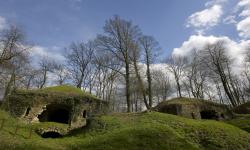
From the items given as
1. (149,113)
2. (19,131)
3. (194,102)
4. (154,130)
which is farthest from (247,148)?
(19,131)

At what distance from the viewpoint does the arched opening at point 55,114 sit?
2814cm

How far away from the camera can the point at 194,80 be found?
45.6m

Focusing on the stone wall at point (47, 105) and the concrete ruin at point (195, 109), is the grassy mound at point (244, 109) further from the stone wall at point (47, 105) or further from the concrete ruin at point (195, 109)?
the stone wall at point (47, 105)

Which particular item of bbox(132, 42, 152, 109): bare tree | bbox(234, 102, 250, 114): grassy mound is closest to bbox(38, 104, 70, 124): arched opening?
bbox(132, 42, 152, 109): bare tree

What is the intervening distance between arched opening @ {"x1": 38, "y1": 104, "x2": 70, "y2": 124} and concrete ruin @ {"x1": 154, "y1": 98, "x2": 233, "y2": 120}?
1104 centimetres

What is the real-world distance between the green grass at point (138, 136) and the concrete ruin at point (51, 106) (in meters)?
1.96

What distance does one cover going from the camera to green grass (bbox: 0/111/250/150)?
16.7 meters

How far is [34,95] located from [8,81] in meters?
7.54

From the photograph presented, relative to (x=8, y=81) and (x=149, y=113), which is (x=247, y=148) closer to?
(x=149, y=113)

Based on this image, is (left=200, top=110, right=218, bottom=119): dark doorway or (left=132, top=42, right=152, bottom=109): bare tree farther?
(left=132, top=42, right=152, bottom=109): bare tree

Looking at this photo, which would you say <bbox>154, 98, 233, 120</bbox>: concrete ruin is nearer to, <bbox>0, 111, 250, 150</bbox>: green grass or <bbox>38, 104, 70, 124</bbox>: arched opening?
<bbox>0, 111, 250, 150</bbox>: green grass

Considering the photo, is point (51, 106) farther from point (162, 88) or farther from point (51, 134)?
point (162, 88)

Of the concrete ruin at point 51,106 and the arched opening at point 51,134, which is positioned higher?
the concrete ruin at point 51,106

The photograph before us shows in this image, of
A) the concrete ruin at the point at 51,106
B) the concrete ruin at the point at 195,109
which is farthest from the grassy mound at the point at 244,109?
the concrete ruin at the point at 51,106
